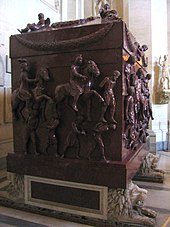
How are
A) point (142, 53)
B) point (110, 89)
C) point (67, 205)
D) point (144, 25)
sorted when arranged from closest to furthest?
point (110, 89)
point (67, 205)
point (142, 53)
point (144, 25)

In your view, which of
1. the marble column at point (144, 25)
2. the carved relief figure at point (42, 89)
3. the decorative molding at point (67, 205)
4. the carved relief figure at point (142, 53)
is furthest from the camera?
the marble column at point (144, 25)

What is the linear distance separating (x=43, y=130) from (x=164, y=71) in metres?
4.42

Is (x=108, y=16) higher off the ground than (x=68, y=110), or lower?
higher

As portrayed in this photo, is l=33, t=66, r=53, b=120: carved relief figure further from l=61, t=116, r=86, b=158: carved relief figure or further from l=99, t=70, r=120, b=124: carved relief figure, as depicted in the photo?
l=99, t=70, r=120, b=124: carved relief figure

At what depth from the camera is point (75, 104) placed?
7.12 ft

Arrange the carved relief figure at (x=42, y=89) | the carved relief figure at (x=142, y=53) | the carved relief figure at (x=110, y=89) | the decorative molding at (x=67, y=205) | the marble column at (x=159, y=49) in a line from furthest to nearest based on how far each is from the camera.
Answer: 1. the marble column at (x=159, y=49)
2. the carved relief figure at (x=142, y=53)
3. the carved relief figure at (x=42, y=89)
4. the decorative molding at (x=67, y=205)
5. the carved relief figure at (x=110, y=89)

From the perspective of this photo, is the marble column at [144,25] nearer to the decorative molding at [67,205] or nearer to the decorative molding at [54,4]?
the decorative molding at [54,4]

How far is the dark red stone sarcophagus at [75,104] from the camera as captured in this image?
2.13 meters

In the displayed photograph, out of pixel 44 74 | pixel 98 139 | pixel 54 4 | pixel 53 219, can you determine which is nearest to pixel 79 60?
pixel 44 74

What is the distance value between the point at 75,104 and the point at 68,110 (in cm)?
17

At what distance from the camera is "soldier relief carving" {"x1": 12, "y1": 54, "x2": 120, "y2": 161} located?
2.14m

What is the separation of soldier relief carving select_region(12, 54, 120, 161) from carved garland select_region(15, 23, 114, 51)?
125 mm

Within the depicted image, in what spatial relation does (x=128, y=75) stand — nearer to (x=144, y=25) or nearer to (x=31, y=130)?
(x=31, y=130)

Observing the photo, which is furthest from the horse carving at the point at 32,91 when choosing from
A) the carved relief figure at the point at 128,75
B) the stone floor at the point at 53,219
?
the stone floor at the point at 53,219
